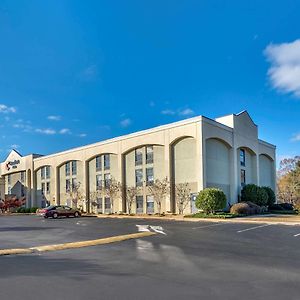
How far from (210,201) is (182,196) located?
18.6 feet

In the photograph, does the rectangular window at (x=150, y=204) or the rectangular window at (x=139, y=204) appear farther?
the rectangular window at (x=139, y=204)

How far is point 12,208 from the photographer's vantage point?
6200cm

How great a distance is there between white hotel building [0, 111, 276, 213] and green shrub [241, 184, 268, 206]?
3.01ft

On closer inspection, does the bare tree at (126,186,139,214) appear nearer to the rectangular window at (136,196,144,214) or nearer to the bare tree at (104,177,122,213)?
the rectangular window at (136,196,144,214)

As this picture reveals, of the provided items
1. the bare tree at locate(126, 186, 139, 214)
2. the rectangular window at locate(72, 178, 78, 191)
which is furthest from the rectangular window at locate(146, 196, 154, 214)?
the rectangular window at locate(72, 178, 78, 191)

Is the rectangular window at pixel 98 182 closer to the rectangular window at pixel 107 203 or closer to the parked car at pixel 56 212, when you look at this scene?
the rectangular window at pixel 107 203

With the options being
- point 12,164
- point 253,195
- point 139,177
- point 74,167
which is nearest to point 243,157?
point 253,195

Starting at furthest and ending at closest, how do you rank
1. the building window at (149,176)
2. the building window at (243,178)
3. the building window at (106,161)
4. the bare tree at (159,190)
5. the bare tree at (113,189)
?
the building window at (106,161) < the bare tree at (113,189) < the building window at (243,178) < the building window at (149,176) < the bare tree at (159,190)

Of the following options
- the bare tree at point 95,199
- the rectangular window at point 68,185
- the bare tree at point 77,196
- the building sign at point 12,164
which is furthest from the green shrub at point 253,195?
the building sign at point 12,164

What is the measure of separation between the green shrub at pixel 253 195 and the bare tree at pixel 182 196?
8141 mm

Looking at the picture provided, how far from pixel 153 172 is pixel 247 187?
11.1 m

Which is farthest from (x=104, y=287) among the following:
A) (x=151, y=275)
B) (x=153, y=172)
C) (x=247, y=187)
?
(x=247, y=187)

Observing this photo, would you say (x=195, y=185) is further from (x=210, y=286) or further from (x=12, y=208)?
(x=12, y=208)

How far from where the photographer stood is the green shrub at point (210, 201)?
106ft
